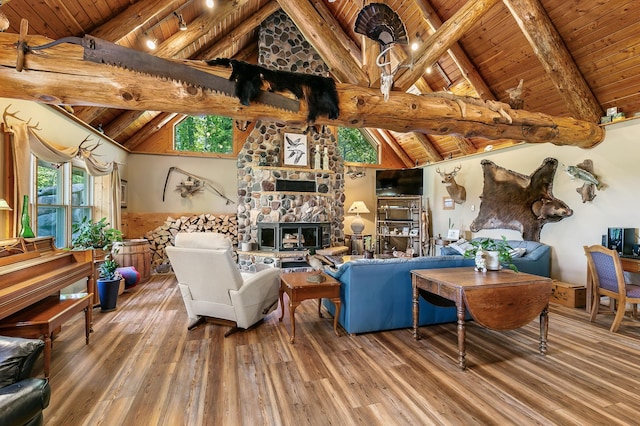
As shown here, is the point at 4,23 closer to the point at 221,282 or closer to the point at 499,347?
the point at 221,282

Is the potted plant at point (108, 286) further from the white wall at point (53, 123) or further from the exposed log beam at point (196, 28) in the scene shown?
the exposed log beam at point (196, 28)

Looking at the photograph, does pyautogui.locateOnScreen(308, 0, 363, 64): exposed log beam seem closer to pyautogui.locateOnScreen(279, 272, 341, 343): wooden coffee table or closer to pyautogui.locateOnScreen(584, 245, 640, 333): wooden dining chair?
pyautogui.locateOnScreen(279, 272, 341, 343): wooden coffee table

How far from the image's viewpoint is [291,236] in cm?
613

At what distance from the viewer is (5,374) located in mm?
1363

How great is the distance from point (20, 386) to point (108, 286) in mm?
2614

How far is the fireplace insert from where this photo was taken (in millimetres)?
5977

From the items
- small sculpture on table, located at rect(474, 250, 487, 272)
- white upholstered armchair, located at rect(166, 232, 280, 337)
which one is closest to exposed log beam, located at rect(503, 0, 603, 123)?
small sculpture on table, located at rect(474, 250, 487, 272)

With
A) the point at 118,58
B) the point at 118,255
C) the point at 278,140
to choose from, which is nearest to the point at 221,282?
the point at 118,58

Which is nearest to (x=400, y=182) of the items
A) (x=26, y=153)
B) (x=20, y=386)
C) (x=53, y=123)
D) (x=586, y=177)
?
(x=586, y=177)

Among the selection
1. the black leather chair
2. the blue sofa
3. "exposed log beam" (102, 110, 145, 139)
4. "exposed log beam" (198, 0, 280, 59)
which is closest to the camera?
the black leather chair

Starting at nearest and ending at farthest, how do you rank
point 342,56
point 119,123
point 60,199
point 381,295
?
1. point 381,295
2. point 342,56
3. point 60,199
4. point 119,123

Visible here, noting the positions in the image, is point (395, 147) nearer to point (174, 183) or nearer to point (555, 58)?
point (555, 58)

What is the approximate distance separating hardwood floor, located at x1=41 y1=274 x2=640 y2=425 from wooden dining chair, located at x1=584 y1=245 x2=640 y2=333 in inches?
9.6

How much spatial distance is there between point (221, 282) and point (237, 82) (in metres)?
1.84
